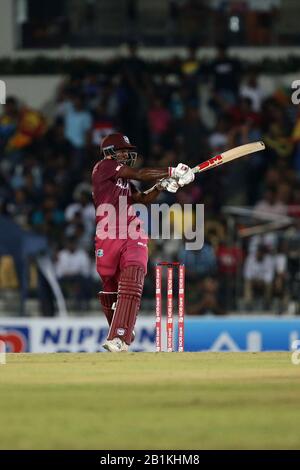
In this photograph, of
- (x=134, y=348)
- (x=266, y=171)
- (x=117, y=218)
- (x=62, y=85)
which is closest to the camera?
(x=117, y=218)

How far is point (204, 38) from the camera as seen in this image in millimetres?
22016

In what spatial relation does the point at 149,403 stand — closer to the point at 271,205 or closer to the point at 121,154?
the point at 121,154

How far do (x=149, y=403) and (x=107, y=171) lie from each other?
3304 millimetres

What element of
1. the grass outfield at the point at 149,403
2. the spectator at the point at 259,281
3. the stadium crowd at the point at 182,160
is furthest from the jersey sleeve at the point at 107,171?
the spectator at the point at 259,281

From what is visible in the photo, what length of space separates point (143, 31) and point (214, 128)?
2.45 m

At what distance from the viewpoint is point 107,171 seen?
1133 centimetres

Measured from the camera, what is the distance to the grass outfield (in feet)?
24.6

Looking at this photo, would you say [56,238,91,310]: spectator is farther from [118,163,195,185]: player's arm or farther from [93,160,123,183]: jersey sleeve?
[118,163,195,185]: player's arm

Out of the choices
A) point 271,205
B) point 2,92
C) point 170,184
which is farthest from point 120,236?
point 2,92

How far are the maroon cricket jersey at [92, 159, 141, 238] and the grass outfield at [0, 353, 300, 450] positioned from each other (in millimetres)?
1263

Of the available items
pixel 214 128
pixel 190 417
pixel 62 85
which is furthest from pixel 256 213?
pixel 190 417
